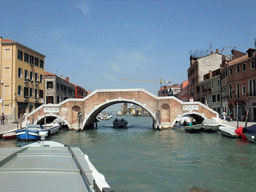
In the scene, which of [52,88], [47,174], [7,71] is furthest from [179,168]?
[52,88]

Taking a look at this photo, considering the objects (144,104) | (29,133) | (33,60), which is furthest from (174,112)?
(33,60)

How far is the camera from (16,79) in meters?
26.3

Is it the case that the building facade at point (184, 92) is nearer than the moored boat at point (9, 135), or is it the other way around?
the moored boat at point (9, 135)

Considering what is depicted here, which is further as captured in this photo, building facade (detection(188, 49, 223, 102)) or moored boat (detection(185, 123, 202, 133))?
building facade (detection(188, 49, 223, 102))

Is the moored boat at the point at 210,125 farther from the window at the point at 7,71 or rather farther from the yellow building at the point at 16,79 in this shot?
the window at the point at 7,71

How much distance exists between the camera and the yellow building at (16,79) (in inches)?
1016

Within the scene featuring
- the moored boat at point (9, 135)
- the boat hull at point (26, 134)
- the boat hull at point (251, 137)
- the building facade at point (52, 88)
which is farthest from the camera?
the building facade at point (52, 88)

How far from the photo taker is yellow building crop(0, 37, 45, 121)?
2581 centimetres

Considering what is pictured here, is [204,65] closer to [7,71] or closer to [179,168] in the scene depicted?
[7,71]

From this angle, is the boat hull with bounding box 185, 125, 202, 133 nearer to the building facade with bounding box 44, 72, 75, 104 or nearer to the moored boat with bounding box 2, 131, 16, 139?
the moored boat with bounding box 2, 131, 16, 139

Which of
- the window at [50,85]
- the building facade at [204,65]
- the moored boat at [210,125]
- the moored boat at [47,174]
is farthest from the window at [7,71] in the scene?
the building facade at [204,65]

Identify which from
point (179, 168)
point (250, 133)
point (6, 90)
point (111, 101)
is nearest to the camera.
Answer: point (179, 168)

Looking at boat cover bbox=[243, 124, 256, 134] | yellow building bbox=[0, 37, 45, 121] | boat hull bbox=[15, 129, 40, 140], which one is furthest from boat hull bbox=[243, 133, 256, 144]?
yellow building bbox=[0, 37, 45, 121]

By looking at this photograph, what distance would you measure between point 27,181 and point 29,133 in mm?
15059
